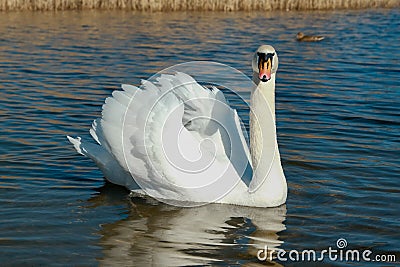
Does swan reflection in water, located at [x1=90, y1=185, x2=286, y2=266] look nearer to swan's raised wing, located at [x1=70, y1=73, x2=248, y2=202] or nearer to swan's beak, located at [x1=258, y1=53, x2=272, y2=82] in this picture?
Result: swan's raised wing, located at [x1=70, y1=73, x2=248, y2=202]

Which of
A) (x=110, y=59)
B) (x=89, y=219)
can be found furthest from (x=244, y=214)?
(x=110, y=59)

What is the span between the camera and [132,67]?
14.8 m

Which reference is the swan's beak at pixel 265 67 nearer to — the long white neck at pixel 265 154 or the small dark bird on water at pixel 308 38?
the long white neck at pixel 265 154

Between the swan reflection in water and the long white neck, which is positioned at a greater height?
the long white neck

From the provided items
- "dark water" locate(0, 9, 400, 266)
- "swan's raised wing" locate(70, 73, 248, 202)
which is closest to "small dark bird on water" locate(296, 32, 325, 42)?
"dark water" locate(0, 9, 400, 266)

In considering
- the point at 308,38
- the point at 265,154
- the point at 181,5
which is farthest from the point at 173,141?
the point at 181,5

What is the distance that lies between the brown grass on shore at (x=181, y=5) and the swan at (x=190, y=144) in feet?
61.7

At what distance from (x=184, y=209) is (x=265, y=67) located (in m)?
1.49

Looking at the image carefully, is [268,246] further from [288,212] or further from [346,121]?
[346,121]

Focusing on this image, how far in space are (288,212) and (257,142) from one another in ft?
2.16

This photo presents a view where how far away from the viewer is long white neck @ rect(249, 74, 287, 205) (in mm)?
6406

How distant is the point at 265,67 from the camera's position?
596cm

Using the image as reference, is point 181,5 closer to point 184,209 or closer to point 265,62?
point 184,209

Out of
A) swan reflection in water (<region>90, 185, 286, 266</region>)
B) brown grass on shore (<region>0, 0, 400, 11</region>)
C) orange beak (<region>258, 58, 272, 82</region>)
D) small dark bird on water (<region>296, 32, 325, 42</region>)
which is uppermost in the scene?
orange beak (<region>258, 58, 272, 82</region>)
